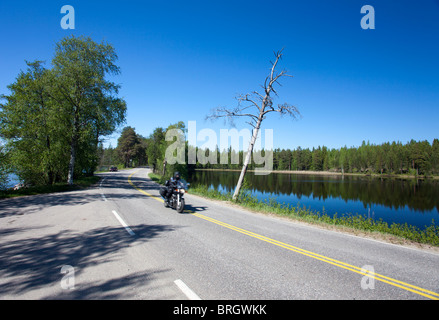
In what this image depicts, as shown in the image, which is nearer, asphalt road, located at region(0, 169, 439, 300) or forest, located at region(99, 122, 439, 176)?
asphalt road, located at region(0, 169, 439, 300)

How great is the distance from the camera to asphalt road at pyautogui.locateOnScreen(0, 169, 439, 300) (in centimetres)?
342

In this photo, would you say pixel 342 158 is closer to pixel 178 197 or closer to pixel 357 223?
pixel 357 223

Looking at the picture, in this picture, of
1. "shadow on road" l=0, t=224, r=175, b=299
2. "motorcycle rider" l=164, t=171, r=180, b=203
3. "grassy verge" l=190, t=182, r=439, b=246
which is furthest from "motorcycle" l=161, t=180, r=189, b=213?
"grassy verge" l=190, t=182, r=439, b=246

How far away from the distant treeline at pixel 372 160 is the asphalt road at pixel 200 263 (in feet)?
280

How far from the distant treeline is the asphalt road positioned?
8523 centimetres

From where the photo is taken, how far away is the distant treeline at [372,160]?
80938 millimetres

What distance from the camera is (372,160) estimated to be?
3728 inches

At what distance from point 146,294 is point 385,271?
481cm

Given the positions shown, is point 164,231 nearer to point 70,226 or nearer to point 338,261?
point 70,226

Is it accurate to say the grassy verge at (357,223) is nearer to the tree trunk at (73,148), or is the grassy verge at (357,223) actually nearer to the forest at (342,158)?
the tree trunk at (73,148)

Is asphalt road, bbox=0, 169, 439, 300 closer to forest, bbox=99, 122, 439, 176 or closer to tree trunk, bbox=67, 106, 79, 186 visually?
tree trunk, bbox=67, 106, 79, 186

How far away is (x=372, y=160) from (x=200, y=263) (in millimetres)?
114817
